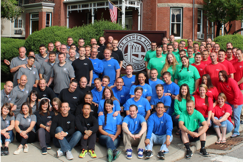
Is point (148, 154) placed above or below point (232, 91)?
below

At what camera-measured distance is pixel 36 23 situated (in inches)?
1102

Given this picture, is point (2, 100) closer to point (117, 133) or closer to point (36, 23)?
point (117, 133)

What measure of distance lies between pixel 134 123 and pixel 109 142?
0.75 m

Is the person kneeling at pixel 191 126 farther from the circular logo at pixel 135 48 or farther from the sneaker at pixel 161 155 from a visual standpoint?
the circular logo at pixel 135 48

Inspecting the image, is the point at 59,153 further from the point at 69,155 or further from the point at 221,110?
the point at 221,110

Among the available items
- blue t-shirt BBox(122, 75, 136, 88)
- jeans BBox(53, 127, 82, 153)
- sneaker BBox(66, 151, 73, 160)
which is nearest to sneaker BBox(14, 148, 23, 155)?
jeans BBox(53, 127, 82, 153)

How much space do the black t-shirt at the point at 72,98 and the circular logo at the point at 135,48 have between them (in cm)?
324

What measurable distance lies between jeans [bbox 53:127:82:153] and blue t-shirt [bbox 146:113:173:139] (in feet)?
5.39

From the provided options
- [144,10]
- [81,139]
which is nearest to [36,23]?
[144,10]

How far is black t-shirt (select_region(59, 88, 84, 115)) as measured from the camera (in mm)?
6754

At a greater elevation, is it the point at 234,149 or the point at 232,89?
the point at 232,89

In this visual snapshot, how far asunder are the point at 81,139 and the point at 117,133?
2.77 ft

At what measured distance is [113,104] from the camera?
21.5 ft

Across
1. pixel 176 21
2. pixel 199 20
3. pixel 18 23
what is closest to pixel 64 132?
pixel 176 21
